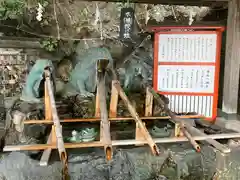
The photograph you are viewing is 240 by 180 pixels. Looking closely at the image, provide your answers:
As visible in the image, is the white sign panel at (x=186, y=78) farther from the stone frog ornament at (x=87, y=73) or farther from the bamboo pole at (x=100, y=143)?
the bamboo pole at (x=100, y=143)

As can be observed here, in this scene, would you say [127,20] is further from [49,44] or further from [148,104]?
[49,44]

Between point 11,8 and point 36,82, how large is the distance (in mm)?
1707

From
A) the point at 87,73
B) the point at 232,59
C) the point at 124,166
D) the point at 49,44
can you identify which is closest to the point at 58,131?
the point at 124,166

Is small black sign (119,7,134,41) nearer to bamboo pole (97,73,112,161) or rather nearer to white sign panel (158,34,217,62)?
bamboo pole (97,73,112,161)

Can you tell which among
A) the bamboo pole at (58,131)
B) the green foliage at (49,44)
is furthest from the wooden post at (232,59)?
the green foliage at (49,44)

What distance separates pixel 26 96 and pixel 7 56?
3.87 feet

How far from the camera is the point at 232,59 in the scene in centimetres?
493

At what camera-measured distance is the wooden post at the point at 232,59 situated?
486 centimetres

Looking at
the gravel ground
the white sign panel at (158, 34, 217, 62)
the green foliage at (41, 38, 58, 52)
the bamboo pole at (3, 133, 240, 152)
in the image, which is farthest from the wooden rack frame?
the green foliage at (41, 38, 58, 52)

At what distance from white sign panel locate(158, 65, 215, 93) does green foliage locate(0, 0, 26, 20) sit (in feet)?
10.1

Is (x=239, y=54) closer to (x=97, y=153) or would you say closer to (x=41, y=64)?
(x=97, y=153)

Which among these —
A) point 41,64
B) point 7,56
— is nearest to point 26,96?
point 41,64

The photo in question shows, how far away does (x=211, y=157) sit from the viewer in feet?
13.2

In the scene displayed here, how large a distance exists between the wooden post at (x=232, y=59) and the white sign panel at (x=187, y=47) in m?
0.40
